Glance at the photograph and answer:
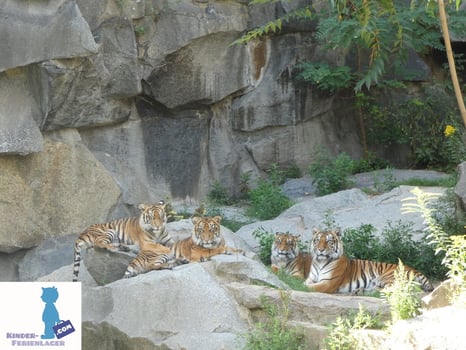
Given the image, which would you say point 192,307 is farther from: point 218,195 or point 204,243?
point 218,195

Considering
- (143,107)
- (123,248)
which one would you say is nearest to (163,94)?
(143,107)

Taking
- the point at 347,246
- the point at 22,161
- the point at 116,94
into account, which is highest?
the point at 116,94

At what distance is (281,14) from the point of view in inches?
606

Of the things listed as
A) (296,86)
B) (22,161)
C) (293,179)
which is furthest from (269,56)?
(22,161)

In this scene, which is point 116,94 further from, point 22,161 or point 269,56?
point 269,56

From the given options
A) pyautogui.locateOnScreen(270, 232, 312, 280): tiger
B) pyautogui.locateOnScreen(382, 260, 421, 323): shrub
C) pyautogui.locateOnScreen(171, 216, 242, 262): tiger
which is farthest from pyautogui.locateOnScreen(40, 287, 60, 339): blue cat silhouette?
pyautogui.locateOnScreen(270, 232, 312, 280): tiger

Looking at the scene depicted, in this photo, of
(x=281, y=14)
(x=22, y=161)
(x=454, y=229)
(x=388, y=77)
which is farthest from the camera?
(x=388, y=77)

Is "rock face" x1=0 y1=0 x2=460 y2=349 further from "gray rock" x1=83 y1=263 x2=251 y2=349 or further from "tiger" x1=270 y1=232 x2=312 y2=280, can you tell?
"tiger" x1=270 y1=232 x2=312 y2=280

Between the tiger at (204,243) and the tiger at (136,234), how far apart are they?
0.53m

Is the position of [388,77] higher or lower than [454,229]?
higher

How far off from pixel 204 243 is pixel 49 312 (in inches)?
154

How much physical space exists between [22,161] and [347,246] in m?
4.17

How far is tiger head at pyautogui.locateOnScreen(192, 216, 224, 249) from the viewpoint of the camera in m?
10.1

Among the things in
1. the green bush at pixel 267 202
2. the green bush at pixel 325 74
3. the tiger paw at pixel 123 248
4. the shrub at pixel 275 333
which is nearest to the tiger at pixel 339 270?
the tiger paw at pixel 123 248
